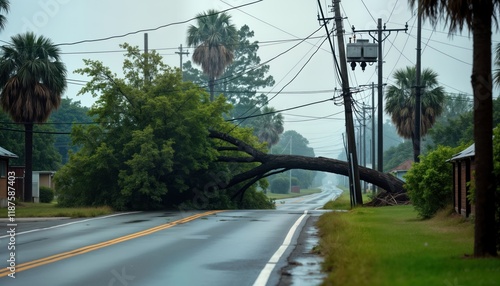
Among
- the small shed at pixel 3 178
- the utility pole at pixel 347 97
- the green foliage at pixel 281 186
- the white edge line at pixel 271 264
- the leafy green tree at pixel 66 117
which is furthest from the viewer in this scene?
the green foliage at pixel 281 186

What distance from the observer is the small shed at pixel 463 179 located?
2150 cm

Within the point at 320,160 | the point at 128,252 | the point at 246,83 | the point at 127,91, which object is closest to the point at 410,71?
the point at 320,160

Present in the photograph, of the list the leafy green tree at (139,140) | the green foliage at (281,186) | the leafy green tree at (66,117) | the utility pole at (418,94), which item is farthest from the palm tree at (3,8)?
the green foliage at (281,186)

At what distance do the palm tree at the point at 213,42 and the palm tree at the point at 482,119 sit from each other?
52589 mm

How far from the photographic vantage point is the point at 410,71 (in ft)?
168

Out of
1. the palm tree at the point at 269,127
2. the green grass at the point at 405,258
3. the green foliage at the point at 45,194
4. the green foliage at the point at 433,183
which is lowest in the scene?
the green foliage at the point at 45,194

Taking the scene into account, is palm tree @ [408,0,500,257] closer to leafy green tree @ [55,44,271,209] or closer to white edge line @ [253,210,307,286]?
white edge line @ [253,210,307,286]

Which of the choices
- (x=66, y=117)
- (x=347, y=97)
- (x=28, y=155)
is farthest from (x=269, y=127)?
(x=347, y=97)

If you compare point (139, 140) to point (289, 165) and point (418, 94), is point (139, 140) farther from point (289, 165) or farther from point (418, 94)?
point (418, 94)

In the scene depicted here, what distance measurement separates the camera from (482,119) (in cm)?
1341

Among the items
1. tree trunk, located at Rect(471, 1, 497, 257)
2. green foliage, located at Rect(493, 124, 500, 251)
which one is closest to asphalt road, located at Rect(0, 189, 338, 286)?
tree trunk, located at Rect(471, 1, 497, 257)

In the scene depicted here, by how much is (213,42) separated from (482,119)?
177 ft

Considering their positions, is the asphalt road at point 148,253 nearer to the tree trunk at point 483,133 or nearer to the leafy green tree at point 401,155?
the tree trunk at point 483,133

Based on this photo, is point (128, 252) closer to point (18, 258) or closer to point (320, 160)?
point (18, 258)
